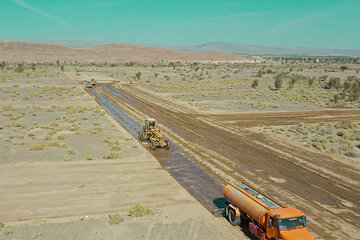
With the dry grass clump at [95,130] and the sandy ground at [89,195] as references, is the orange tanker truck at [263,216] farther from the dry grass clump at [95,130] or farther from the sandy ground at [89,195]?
the dry grass clump at [95,130]

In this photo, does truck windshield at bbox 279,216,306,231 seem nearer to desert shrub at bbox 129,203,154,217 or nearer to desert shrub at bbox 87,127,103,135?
desert shrub at bbox 129,203,154,217

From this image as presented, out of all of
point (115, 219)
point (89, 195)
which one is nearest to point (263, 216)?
point (115, 219)

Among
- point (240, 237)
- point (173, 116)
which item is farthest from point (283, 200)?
point (173, 116)

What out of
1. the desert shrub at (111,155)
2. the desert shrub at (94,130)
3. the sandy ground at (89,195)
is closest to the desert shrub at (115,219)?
the sandy ground at (89,195)

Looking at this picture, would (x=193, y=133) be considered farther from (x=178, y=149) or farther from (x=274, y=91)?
(x=274, y=91)

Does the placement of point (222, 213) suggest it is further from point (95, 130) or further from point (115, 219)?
point (95, 130)

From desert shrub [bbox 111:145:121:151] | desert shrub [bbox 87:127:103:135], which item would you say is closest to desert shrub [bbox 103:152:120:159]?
desert shrub [bbox 111:145:121:151]
